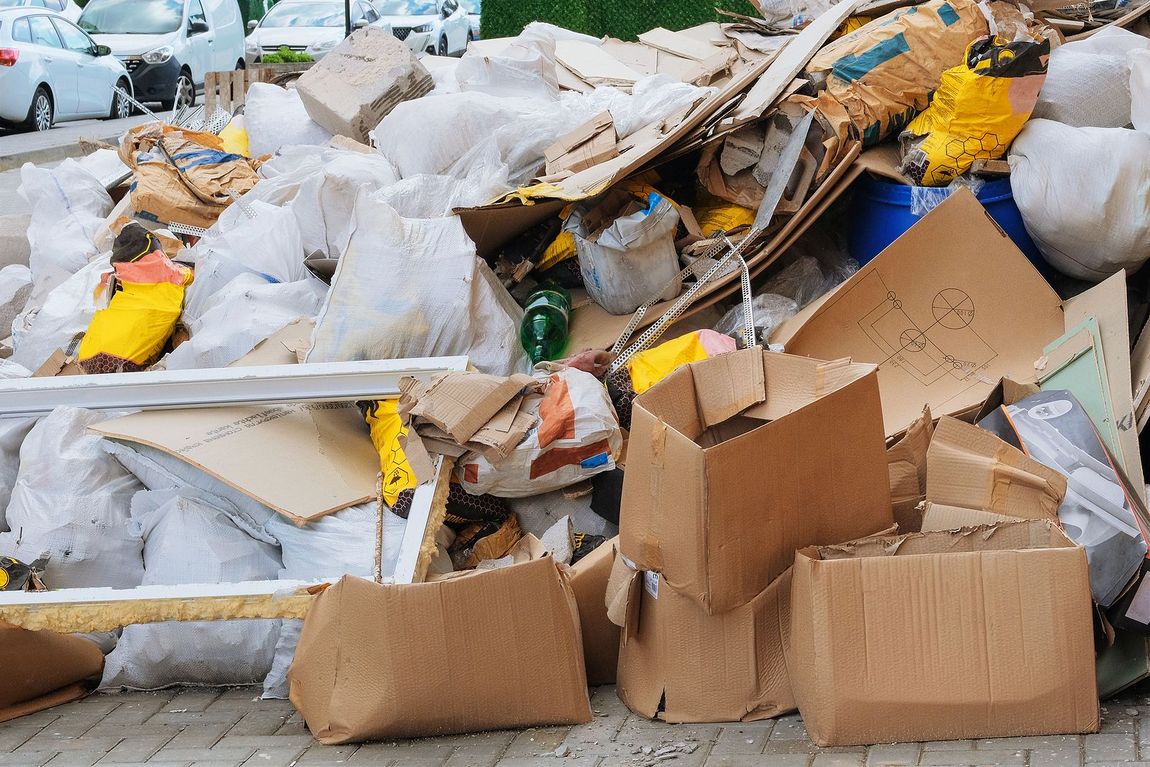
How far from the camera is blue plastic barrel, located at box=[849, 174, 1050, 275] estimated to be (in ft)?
10.8

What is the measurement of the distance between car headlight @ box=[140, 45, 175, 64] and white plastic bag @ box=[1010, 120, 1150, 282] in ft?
39.3

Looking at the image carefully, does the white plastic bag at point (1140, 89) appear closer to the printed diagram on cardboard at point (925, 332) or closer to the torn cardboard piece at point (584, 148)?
the printed diagram on cardboard at point (925, 332)

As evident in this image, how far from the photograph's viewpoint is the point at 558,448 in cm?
273

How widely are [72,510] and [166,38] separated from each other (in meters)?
11.9

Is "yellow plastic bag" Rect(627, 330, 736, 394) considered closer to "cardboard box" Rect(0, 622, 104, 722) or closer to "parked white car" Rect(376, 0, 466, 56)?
"cardboard box" Rect(0, 622, 104, 722)

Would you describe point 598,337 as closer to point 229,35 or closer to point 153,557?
point 153,557

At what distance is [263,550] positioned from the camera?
279 cm

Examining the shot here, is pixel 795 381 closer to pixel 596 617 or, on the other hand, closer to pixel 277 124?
pixel 596 617

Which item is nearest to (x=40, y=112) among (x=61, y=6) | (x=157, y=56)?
(x=157, y=56)

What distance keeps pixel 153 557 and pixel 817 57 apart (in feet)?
8.26

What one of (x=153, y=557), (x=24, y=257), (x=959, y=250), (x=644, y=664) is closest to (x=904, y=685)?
(x=644, y=664)

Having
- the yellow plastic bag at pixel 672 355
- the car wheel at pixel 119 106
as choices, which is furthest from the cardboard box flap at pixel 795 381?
the car wheel at pixel 119 106

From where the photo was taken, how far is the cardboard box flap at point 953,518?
2.26 m

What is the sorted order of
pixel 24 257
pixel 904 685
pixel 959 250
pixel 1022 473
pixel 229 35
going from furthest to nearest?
1. pixel 229 35
2. pixel 24 257
3. pixel 959 250
4. pixel 1022 473
5. pixel 904 685
